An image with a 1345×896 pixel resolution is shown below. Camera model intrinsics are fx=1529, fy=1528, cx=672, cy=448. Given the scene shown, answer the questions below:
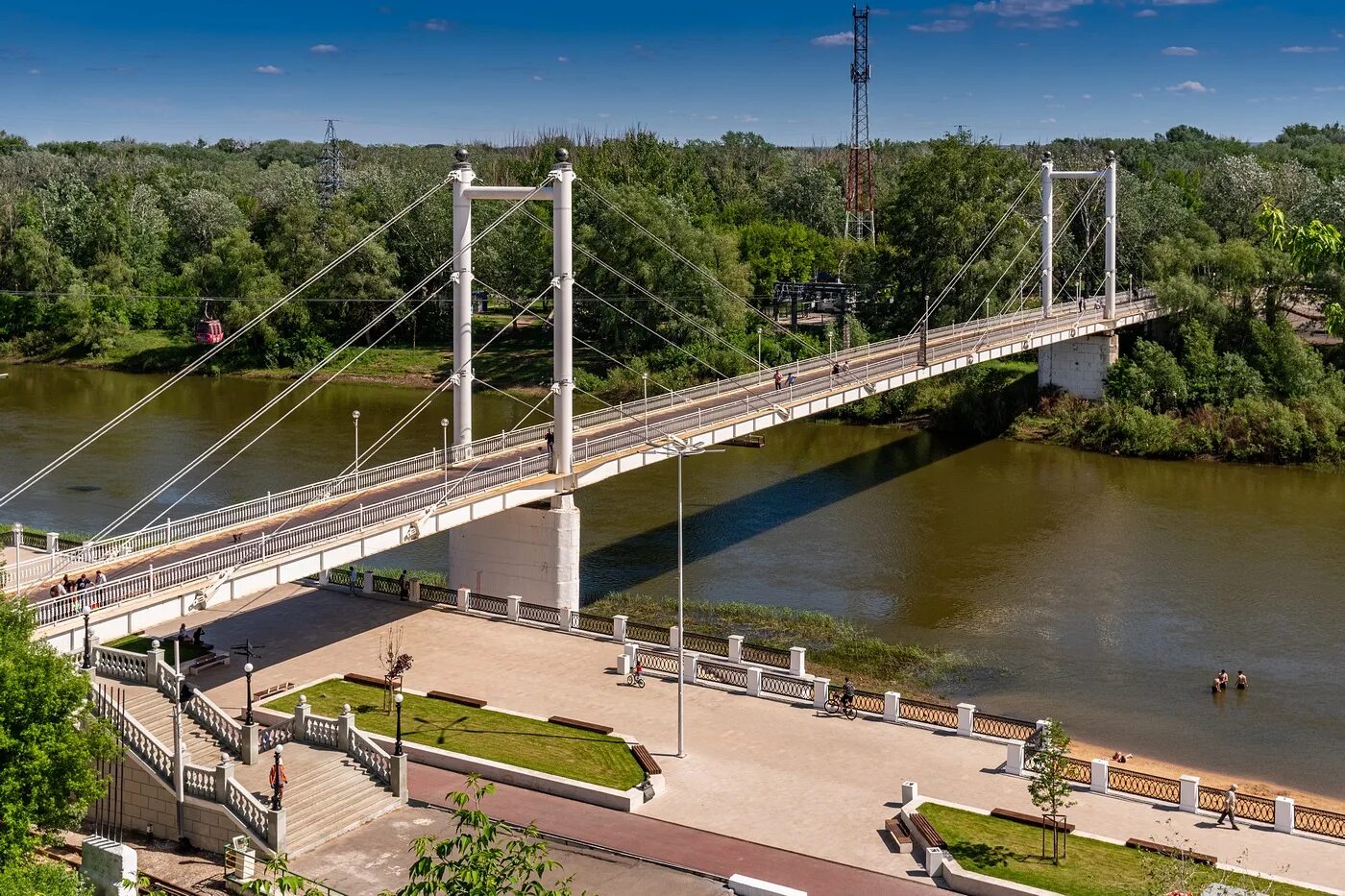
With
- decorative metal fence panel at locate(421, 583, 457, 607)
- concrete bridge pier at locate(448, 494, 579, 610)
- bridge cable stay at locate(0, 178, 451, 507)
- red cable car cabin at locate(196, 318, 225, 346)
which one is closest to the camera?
bridge cable stay at locate(0, 178, 451, 507)

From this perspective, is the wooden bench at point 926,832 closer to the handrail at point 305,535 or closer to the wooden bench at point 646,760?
the wooden bench at point 646,760

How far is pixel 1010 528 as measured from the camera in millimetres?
57719

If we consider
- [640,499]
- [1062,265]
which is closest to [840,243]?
[1062,265]

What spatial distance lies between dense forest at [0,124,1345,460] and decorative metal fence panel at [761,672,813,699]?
41362 mm

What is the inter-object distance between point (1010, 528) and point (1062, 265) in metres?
37.9

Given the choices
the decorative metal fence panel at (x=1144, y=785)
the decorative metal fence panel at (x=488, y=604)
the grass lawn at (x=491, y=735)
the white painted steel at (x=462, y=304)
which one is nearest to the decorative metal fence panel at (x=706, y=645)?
the decorative metal fence panel at (x=488, y=604)

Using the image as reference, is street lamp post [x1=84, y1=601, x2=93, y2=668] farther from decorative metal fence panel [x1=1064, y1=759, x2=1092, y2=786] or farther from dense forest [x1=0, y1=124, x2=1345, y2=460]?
dense forest [x1=0, y1=124, x2=1345, y2=460]

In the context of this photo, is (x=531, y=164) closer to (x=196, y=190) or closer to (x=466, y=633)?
(x=196, y=190)

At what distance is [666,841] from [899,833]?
4.24m

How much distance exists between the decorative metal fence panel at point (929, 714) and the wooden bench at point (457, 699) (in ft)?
30.9

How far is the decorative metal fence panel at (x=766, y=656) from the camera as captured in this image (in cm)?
3812

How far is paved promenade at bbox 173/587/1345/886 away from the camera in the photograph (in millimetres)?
27938

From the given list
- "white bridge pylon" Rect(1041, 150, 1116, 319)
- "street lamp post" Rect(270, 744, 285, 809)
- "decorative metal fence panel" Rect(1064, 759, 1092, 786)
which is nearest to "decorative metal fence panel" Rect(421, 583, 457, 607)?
"street lamp post" Rect(270, 744, 285, 809)

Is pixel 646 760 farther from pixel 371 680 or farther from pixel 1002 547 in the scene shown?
pixel 1002 547
